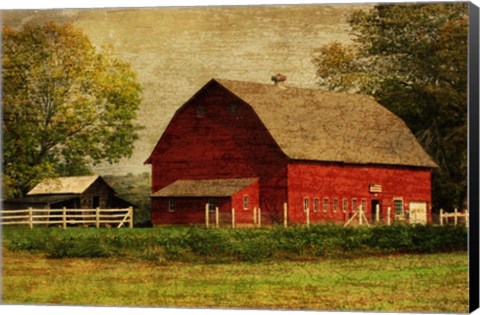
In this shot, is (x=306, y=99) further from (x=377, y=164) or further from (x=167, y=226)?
(x=167, y=226)

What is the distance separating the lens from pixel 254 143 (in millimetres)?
17078

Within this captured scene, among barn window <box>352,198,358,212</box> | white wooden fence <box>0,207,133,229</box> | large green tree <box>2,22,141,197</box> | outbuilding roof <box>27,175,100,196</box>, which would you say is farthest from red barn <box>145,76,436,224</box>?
large green tree <box>2,22,141,197</box>

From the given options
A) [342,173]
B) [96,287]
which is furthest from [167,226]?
[342,173]

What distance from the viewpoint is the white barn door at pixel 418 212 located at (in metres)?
16.5

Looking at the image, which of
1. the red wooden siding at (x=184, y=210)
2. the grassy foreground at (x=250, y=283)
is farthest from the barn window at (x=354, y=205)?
the red wooden siding at (x=184, y=210)

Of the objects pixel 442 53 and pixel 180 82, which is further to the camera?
pixel 180 82

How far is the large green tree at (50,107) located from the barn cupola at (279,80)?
209 cm

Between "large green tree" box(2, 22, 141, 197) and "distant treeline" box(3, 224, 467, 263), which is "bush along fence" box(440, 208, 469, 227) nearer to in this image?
"distant treeline" box(3, 224, 467, 263)

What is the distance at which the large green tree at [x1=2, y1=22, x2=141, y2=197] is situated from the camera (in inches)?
699

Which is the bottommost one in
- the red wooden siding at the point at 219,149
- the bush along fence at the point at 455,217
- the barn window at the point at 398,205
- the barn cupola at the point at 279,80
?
the bush along fence at the point at 455,217

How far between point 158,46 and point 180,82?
0.51m

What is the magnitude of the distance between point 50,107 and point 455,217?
5.15 meters

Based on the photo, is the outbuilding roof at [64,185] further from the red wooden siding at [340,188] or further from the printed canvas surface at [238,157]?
the red wooden siding at [340,188]

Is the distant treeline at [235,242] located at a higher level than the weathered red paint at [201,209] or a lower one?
lower
